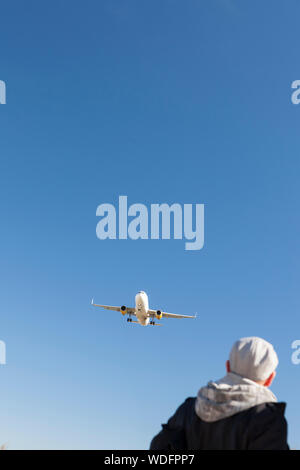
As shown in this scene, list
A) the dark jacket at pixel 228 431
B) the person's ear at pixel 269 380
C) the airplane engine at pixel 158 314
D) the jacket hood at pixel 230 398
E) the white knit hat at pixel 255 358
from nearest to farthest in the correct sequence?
the dark jacket at pixel 228 431 < the jacket hood at pixel 230 398 < the white knit hat at pixel 255 358 < the person's ear at pixel 269 380 < the airplane engine at pixel 158 314

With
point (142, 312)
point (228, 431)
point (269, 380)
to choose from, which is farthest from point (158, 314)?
point (228, 431)

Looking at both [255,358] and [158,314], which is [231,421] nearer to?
[255,358]

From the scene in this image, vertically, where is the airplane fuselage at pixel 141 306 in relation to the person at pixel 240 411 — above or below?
above

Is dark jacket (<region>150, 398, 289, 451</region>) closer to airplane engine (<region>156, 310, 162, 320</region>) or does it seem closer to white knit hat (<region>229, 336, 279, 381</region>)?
white knit hat (<region>229, 336, 279, 381</region>)

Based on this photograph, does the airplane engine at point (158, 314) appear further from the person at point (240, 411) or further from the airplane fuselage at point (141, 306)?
the person at point (240, 411)

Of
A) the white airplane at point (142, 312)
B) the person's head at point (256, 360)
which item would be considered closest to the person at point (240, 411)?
the person's head at point (256, 360)

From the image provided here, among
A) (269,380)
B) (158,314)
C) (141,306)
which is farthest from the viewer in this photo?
(158,314)
